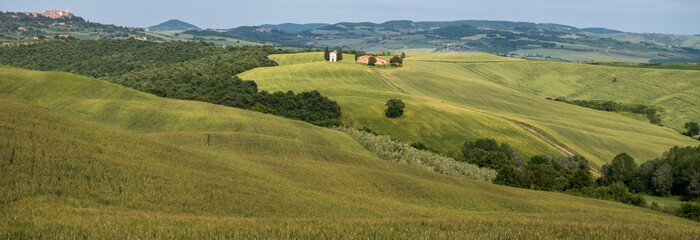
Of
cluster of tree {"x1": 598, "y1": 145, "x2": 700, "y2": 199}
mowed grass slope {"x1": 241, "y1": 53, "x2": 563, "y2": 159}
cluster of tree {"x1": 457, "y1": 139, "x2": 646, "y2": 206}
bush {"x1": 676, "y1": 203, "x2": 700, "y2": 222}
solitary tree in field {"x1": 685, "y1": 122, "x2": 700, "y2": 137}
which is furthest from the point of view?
solitary tree in field {"x1": 685, "y1": 122, "x2": 700, "y2": 137}

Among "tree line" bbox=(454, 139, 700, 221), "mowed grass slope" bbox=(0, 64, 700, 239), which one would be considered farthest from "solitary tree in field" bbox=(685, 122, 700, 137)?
"mowed grass slope" bbox=(0, 64, 700, 239)

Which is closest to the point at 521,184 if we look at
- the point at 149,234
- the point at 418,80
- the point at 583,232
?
the point at 583,232

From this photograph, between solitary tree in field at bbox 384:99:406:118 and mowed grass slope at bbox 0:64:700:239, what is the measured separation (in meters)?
64.6

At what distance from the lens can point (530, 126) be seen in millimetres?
121875

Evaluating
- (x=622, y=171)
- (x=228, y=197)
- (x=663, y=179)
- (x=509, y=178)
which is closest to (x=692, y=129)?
(x=663, y=179)

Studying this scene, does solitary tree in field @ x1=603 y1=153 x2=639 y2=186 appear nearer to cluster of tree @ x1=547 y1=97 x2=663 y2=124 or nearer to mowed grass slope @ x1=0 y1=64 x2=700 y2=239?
mowed grass slope @ x1=0 y1=64 x2=700 y2=239

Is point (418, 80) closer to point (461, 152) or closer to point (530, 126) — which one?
point (530, 126)

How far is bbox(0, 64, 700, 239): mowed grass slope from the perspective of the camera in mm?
16266

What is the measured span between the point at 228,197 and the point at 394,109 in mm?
99825

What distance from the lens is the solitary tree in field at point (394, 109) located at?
12250cm

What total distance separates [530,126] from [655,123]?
249ft

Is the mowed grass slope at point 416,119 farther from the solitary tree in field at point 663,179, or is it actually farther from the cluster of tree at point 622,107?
the cluster of tree at point 622,107

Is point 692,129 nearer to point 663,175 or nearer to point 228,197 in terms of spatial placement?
point 663,175

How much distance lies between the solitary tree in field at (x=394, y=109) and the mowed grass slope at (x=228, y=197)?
64.6 m
